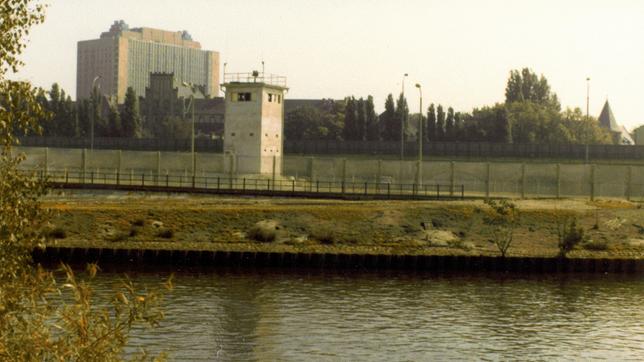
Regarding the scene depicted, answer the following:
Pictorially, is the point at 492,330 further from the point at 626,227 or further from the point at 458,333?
the point at 626,227

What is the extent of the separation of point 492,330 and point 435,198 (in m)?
42.2

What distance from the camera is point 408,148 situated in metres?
133

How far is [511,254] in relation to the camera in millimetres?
58344

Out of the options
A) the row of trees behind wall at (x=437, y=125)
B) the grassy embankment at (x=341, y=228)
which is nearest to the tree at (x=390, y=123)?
the row of trees behind wall at (x=437, y=125)

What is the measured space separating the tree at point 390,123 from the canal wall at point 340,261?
366 ft

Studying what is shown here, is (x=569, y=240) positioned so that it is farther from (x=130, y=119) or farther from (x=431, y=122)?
(x=130, y=119)

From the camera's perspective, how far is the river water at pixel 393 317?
3262 centimetres

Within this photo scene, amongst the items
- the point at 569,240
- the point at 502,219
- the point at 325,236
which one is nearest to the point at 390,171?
the point at 502,219

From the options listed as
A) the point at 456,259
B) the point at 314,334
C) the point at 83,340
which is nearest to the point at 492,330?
the point at 314,334

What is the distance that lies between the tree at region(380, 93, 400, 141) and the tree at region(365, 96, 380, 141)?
131 centimetres

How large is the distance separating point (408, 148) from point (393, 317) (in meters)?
94.6

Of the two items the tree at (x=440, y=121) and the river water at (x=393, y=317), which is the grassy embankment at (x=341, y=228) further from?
the tree at (x=440, y=121)

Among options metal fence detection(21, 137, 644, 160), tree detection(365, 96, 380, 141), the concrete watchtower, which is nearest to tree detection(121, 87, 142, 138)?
metal fence detection(21, 137, 644, 160)

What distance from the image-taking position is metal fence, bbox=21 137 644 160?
12444cm
